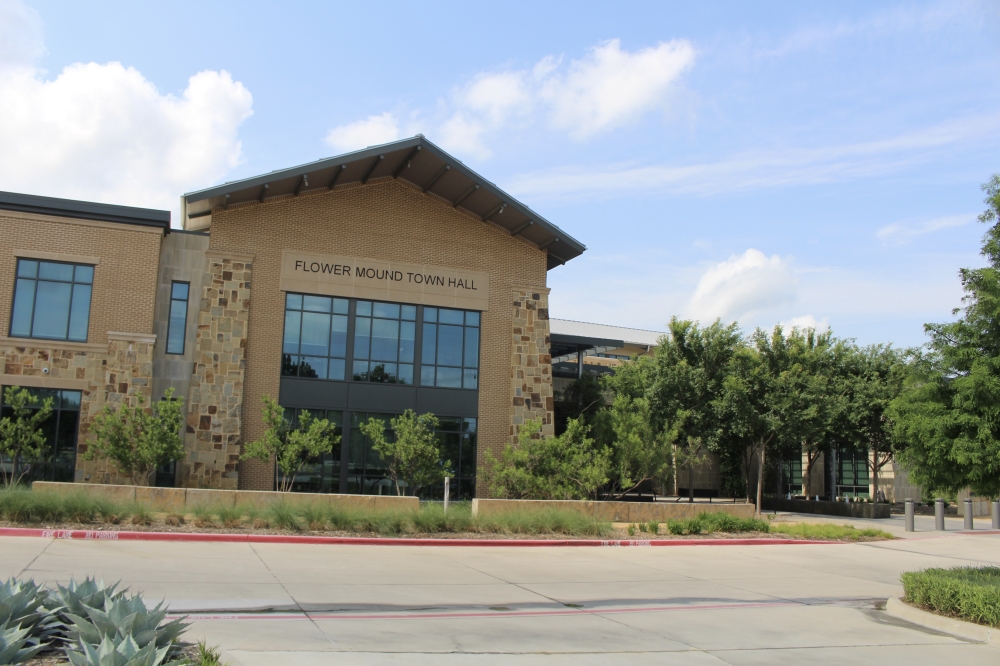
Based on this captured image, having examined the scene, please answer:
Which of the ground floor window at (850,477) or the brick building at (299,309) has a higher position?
the brick building at (299,309)

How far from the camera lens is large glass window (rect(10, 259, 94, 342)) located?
25.0 meters

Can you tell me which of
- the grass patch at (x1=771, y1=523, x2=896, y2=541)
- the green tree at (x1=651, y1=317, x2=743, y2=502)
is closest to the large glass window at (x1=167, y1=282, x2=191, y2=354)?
the green tree at (x1=651, y1=317, x2=743, y2=502)

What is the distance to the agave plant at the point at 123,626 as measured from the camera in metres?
6.10

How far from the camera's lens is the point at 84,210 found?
25438mm

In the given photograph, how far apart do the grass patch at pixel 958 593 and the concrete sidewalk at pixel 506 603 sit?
584 millimetres

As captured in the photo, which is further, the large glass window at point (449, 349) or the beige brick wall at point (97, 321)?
the large glass window at point (449, 349)

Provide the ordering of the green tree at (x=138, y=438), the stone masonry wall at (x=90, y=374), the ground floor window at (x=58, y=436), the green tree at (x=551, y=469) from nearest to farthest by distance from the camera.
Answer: the green tree at (x=138, y=438)
the ground floor window at (x=58, y=436)
the stone masonry wall at (x=90, y=374)
the green tree at (x=551, y=469)

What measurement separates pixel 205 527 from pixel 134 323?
10.00 m

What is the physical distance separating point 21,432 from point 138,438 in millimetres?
3250

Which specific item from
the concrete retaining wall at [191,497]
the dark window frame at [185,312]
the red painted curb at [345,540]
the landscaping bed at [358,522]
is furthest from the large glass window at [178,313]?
the red painted curb at [345,540]

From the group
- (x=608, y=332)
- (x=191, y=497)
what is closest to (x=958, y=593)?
(x=191, y=497)

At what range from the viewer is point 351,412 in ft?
91.6

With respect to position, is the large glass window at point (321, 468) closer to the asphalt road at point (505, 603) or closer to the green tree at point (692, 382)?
the asphalt road at point (505, 603)

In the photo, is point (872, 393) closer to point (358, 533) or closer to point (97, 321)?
point (358, 533)
